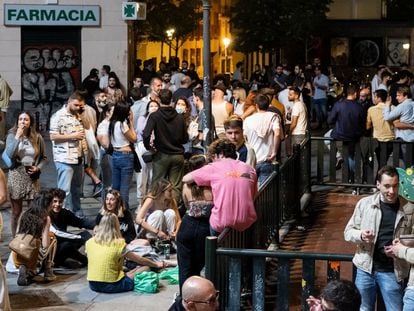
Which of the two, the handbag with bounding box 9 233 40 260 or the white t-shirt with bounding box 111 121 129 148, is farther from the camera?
the white t-shirt with bounding box 111 121 129 148

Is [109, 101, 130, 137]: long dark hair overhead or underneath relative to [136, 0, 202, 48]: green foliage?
underneath

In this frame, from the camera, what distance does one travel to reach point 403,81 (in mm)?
21094

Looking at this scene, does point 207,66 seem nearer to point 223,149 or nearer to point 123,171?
point 123,171

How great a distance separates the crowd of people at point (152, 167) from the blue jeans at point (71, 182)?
0.02 meters

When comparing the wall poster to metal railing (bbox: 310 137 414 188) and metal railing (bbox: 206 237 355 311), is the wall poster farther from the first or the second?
metal railing (bbox: 206 237 355 311)

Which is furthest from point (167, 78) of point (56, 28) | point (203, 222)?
point (203, 222)

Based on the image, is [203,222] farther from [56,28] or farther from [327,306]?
[56,28]

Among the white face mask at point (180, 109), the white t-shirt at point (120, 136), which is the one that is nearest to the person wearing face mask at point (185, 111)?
the white face mask at point (180, 109)

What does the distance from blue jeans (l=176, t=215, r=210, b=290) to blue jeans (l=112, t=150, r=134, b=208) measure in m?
4.87

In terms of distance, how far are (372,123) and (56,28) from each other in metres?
11.2

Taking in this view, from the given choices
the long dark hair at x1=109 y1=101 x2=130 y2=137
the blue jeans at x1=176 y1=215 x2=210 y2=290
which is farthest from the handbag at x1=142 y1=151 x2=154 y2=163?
the blue jeans at x1=176 y1=215 x2=210 y2=290

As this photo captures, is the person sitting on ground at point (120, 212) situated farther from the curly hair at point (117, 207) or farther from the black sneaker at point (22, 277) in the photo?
the black sneaker at point (22, 277)

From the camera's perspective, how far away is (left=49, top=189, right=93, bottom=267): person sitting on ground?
10.9 meters

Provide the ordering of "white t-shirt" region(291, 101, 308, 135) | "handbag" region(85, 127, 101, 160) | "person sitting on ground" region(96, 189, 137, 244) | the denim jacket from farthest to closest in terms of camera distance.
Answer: "white t-shirt" region(291, 101, 308, 135) < "handbag" region(85, 127, 101, 160) < "person sitting on ground" region(96, 189, 137, 244) < the denim jacket
